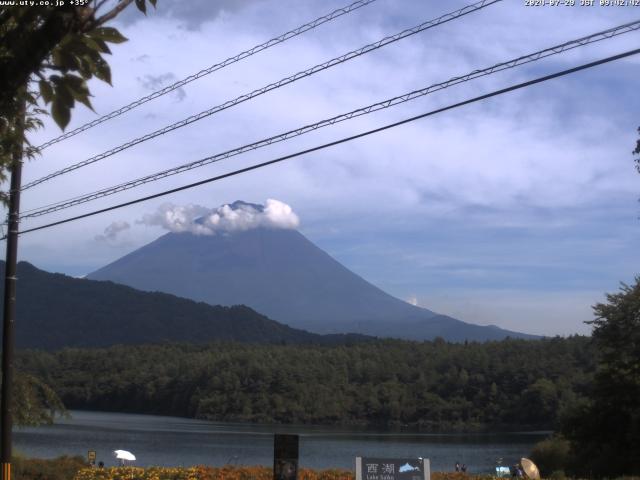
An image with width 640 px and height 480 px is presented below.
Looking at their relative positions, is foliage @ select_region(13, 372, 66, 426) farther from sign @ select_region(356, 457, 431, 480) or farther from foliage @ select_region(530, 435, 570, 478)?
foliage @ select_region(530, 435, 570, 478)

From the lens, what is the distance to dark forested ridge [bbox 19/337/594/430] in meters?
95.1

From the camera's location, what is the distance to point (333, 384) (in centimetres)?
10856

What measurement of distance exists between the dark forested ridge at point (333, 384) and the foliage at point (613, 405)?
180 feet

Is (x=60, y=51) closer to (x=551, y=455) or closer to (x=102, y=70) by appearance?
(x=102, y=70)

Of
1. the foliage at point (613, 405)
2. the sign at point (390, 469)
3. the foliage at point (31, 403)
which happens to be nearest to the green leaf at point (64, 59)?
the sign at point (390, 469)

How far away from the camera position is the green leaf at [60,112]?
3799 mm

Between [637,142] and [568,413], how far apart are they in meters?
22.3

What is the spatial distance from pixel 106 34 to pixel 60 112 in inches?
16.9

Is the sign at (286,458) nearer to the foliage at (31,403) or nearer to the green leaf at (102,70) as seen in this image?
the foliage at (31,403)

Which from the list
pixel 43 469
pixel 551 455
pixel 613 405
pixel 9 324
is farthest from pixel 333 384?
pixel 9 324

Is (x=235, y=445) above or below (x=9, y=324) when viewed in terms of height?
below

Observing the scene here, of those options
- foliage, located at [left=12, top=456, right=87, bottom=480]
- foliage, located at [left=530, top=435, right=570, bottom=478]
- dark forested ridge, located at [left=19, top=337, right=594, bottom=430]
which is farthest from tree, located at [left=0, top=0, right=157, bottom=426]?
dark forested ridge, located at [left=19, top=337, right=594, bottom=430]

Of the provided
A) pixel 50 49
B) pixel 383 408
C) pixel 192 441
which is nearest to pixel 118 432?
pixel 192 441

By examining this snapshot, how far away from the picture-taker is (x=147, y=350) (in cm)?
12538
